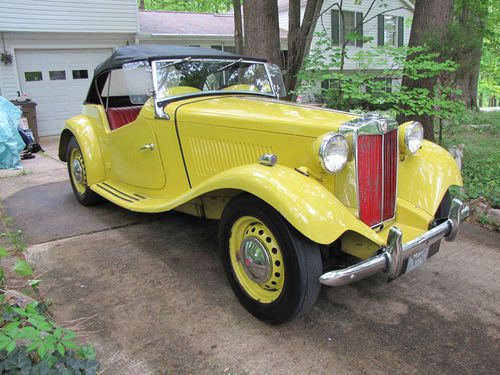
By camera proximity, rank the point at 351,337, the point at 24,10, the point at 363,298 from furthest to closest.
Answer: the point at 24,10 → the point at 363,298 → the point at 351,337

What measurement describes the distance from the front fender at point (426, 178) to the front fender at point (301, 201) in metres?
0.79

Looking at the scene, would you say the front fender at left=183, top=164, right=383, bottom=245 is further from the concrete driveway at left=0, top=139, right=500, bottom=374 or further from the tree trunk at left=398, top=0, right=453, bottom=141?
the tree trunk at left=398, top=0, right=453, bottom=141

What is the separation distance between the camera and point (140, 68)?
3881mm

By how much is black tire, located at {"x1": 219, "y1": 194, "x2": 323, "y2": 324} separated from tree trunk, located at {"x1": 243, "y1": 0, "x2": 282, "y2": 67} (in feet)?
15.5

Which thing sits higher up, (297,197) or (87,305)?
(297,197)

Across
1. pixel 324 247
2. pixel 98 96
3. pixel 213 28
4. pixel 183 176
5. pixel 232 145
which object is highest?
pixel 213 28

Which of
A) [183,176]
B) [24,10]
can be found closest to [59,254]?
[183,176]

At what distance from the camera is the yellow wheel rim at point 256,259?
2682 millimetres

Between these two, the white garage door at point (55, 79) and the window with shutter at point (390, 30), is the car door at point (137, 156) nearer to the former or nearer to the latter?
the white garage door at point (55, 79)

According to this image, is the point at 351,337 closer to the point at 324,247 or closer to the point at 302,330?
the point at 302,330

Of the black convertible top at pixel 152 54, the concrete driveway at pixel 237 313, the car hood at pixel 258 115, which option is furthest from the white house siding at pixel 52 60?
the car hood at pixel 258 115

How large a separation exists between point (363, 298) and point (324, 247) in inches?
23.8

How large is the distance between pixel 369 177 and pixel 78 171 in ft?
12.3

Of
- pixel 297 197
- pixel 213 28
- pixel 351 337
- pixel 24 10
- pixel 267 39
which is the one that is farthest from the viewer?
pixel 213 28
